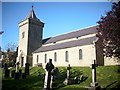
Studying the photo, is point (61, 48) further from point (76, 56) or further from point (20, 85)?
point (20, 85)

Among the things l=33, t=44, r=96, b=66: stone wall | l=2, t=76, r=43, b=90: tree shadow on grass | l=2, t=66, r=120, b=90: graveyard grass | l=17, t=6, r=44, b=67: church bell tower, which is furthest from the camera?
l=17, t=6, r=44, b=67: church bell tower

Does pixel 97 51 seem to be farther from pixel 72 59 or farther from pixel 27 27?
pixel 27 27

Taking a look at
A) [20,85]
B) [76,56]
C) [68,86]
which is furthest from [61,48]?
[20,85]

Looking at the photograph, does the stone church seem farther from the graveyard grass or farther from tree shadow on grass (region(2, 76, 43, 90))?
tree shadow on grass (region(2, 76, 43, 90))

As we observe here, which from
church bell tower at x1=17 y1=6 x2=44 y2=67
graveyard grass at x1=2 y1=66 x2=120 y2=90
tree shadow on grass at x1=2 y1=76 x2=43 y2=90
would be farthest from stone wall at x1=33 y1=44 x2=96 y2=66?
tree shadow on grass at x1=2 y1=76 x2=43 y2=90

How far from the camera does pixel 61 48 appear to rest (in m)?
27.6

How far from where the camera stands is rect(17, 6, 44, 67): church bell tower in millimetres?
35078

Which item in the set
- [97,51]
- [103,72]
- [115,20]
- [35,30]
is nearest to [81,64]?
[97,51]

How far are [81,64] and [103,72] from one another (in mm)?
7341

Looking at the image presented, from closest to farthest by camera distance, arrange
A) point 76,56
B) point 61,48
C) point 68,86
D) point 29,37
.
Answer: point 68,86
point 76,56
point 61,48
point 29,37

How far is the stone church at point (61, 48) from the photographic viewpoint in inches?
884

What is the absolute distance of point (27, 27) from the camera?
3625 centimetres

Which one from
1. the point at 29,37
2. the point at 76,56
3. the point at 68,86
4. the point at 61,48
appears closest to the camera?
the point at 68,86

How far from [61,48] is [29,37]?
43.0 ft
